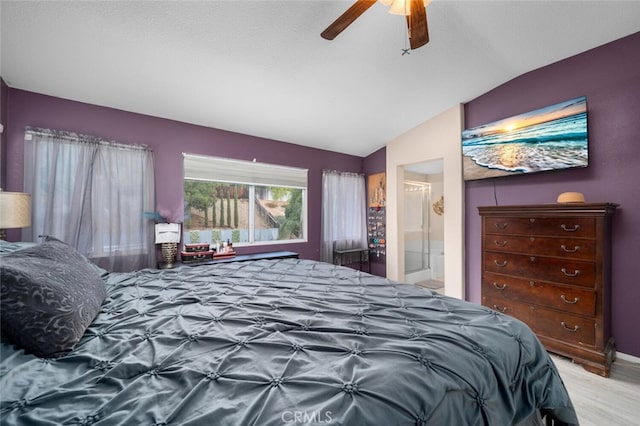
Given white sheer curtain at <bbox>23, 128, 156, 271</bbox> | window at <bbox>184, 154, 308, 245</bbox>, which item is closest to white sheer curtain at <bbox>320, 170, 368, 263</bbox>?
window at <bbox>184, 154, 308, 245</bbox>

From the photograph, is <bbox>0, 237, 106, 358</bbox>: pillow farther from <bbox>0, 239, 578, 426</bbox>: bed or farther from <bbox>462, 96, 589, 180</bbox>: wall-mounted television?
<bbox>462, 96, 589, 180</bbox>: wall-mounted television

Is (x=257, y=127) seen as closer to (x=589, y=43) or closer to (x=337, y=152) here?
(x=337, y=152)

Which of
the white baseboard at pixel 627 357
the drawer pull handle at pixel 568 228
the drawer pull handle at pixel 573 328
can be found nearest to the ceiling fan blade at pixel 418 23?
the drawer pull handle at pixel 568 228

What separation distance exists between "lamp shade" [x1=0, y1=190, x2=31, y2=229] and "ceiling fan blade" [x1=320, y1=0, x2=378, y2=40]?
2320 millimetres

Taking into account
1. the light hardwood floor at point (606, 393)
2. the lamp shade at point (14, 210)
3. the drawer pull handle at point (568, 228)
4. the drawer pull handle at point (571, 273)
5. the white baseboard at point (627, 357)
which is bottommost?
the light hardwood floor at point (606, 393)

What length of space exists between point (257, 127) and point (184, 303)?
2.63m

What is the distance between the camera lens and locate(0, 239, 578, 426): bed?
2.16 feet

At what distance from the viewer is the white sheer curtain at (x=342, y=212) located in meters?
4.29

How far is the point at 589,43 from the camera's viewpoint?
2.34m

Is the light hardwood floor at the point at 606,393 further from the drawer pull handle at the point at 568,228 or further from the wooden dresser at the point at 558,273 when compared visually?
the drawer pull handle at the point at 568,228

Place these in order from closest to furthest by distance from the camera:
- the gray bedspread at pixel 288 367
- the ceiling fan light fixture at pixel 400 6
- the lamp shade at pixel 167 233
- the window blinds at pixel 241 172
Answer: the gray bedspread at pixel 288 367
the ceiling fan light fixture at pixel 400 6
the lamp shade at pixel 167 233
the window blinds at pixel 241 172

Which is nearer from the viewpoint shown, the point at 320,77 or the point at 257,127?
the point at 320,77

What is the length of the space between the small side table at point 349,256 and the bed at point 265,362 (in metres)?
2.88

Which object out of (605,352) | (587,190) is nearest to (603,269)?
(605,352)
